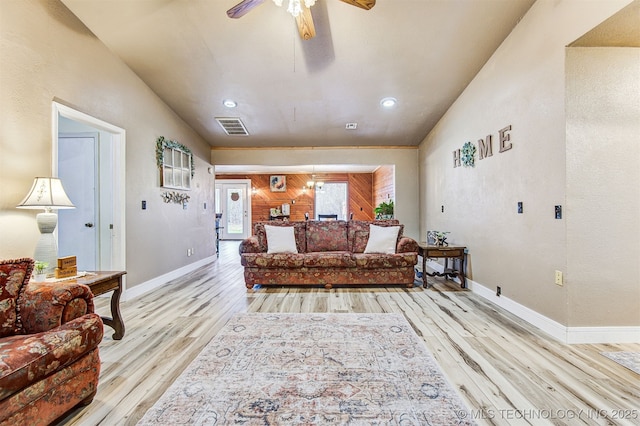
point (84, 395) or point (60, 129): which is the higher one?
point (60, 129)

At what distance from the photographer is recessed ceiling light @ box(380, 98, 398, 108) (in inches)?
160

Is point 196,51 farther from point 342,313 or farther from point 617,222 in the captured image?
point 617,222

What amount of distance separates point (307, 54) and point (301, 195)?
21.2 feet

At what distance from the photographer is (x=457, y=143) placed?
3980 mm

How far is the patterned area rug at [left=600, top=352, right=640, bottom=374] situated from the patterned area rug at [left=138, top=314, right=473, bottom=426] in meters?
1.28

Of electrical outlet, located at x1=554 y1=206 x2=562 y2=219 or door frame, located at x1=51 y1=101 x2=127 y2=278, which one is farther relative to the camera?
door frame, located at x1=51 y1=101 x2=127 y2=278

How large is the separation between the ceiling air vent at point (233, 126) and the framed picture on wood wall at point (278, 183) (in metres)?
4.32

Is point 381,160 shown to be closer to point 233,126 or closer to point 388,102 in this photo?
point 388,102

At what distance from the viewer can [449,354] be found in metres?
2.00

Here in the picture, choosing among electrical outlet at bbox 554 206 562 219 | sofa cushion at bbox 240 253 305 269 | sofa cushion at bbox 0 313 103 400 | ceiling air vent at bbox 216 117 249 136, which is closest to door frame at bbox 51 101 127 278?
sofa cushion at bbox 240 253 305 269

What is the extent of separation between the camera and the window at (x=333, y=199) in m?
9.54

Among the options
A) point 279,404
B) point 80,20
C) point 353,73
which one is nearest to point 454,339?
point 279,404

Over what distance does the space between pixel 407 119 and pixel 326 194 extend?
206 inches

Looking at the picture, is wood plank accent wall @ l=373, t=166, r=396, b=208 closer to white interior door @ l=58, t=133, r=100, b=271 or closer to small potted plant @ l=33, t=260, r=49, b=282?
white interior door @ l=58, t=133, r=100, b=271
